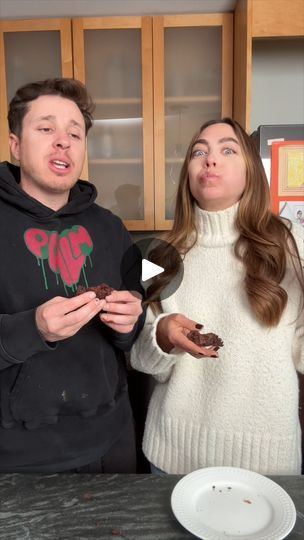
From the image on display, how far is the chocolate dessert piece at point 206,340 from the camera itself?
2.88 ft

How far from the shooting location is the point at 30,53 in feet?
7.84

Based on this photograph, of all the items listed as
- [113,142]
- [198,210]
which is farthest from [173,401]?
[113,142]

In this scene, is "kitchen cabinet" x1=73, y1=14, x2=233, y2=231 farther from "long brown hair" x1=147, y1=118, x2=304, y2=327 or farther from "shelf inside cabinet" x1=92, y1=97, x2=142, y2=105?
"long brown hair" x1=147, y1=118, x2=304, y2=327

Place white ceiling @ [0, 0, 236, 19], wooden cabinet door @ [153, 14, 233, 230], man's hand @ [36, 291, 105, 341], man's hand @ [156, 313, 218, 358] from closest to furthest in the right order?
1. man's hand @ [36, 291, 105, 341]
2. man's hand @ [156, 313, 218, 358]
3. white ceiling @ [0, 0, 236, 19]
4. wooden cabinet door @ [153, 14, 233, 230]

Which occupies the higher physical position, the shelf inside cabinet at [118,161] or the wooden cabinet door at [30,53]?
the wooden cabinet door at [30,53]

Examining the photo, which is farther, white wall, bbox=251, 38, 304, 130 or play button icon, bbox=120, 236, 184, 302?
white wall, bbox=251, 38, 304, 130

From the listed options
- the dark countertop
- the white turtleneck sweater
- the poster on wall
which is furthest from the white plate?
the poster on wall

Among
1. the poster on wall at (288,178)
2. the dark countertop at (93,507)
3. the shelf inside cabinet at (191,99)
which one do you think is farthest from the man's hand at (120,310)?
the shelf inside cabinet at (191,99)

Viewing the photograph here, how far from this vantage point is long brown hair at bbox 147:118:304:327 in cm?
96

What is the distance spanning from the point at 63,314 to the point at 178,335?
26cm

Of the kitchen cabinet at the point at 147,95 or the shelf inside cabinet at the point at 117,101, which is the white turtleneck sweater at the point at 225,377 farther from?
the shelf inside cabinet at the point at 117,101

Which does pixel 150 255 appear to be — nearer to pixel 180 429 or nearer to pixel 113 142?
pixel 180 429

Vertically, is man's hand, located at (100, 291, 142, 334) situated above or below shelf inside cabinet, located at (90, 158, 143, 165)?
below

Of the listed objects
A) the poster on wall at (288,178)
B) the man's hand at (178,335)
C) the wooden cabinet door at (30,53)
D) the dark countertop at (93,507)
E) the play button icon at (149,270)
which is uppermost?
the wooden cabinet door at (30,53)
